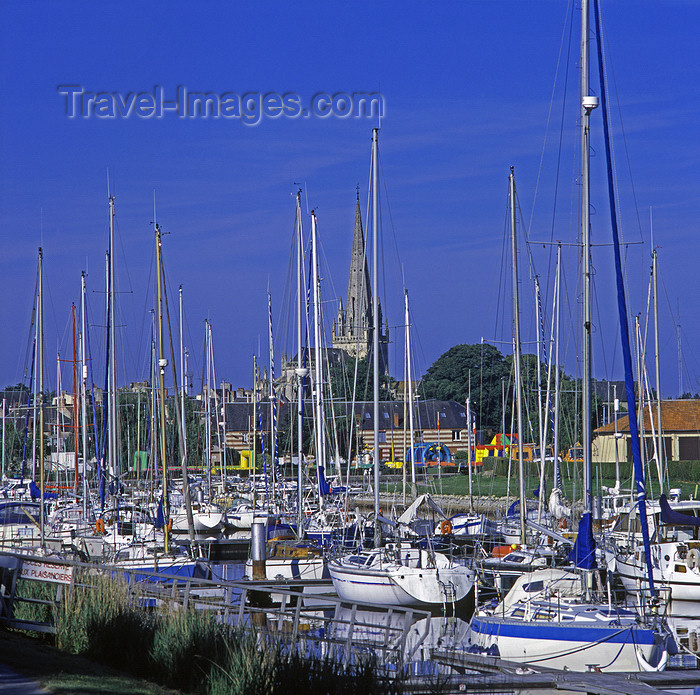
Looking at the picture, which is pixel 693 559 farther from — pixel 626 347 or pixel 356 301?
pixel 356 301

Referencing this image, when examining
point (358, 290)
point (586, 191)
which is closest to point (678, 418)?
point (586, 191)

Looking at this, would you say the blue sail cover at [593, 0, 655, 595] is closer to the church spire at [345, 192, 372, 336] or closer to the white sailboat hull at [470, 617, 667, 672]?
the white sailboat hull at [470, 617, 667, 672]

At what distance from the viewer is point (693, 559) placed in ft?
85.7

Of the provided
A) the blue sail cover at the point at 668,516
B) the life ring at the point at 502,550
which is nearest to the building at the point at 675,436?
the life ring at the point at 502,550

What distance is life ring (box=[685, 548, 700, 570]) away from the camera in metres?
26.0

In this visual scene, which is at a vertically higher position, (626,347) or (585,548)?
(626,347)

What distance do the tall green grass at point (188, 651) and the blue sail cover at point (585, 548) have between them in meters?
9.10

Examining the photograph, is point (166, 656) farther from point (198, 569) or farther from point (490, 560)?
point (490, 560)

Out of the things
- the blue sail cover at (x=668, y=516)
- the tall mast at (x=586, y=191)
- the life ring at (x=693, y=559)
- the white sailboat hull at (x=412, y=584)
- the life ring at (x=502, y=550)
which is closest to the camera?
the tall mast at (x=586, y=191)

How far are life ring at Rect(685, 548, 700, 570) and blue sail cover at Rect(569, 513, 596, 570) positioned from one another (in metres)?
8.31

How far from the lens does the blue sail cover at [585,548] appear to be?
18750 mm

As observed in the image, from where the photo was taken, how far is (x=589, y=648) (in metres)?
16.7

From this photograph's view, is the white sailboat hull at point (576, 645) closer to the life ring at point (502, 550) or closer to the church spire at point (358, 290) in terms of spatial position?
the life ring at point (502, 550)

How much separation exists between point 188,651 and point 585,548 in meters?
9.95
